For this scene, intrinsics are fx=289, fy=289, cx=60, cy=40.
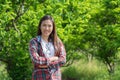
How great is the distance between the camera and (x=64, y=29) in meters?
8.54

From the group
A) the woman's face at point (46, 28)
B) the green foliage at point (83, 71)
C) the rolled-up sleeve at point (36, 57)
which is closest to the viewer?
the rolled-up sleeve at point (36, 57)

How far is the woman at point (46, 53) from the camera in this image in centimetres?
319

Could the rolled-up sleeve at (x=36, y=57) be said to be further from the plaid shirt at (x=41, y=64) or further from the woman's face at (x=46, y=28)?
the woman's face at (x=46, y=28)

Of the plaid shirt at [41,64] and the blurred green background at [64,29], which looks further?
the blurred green background at [64,29]

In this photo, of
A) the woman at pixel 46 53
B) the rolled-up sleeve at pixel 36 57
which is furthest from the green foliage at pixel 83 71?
the rolled-up sleeve at pixel 36 57

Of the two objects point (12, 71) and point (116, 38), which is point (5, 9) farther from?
point (116, 38)

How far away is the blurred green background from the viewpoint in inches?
324

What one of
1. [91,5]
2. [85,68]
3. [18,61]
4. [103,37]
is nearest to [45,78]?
[18,61]

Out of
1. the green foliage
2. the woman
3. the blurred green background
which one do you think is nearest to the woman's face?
the woman

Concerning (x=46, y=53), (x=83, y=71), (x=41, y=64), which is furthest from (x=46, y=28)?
(x=83, y=71)

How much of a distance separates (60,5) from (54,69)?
521 centimetres

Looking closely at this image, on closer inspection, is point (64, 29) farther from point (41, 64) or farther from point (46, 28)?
point (41, 64)

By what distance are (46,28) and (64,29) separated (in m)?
5.27

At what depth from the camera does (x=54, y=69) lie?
327 centimetres
